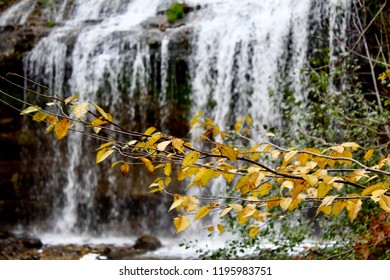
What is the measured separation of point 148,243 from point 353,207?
199 inches

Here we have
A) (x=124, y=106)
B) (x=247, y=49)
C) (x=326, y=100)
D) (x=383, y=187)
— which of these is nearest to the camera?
(x=383, y=187)

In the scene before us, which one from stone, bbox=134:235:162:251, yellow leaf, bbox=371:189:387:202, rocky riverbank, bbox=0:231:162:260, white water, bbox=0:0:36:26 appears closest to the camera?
yellow leaf, bbox=371:189:387:202

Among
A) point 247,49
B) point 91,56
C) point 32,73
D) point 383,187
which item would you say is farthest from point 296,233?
point 32,73

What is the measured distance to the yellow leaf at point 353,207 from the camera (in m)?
1.53

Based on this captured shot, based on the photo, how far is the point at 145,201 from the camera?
7.46m

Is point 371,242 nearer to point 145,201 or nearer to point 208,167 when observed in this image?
point 208,167

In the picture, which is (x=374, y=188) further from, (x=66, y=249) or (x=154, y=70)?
(x=154, y=70)

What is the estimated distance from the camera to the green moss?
7551mm

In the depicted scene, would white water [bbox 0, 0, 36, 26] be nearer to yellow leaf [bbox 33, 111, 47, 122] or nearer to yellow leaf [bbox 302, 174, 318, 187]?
yellow leaf [bbox 33, 111, 47, 122]

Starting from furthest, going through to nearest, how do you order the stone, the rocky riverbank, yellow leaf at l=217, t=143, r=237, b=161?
the stone < the rocky riverbank < yellow leaf at l=217, t=143, r=237, b=161

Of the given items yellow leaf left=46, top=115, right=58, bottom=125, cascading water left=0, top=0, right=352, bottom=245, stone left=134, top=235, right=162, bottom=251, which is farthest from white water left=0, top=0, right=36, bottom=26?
yellow leaf left=46, top=115, right=58, bottom=125

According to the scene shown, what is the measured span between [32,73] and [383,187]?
685cm

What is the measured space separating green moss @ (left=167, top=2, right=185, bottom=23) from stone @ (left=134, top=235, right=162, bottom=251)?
2953 millimetres

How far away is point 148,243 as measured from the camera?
253 inches
